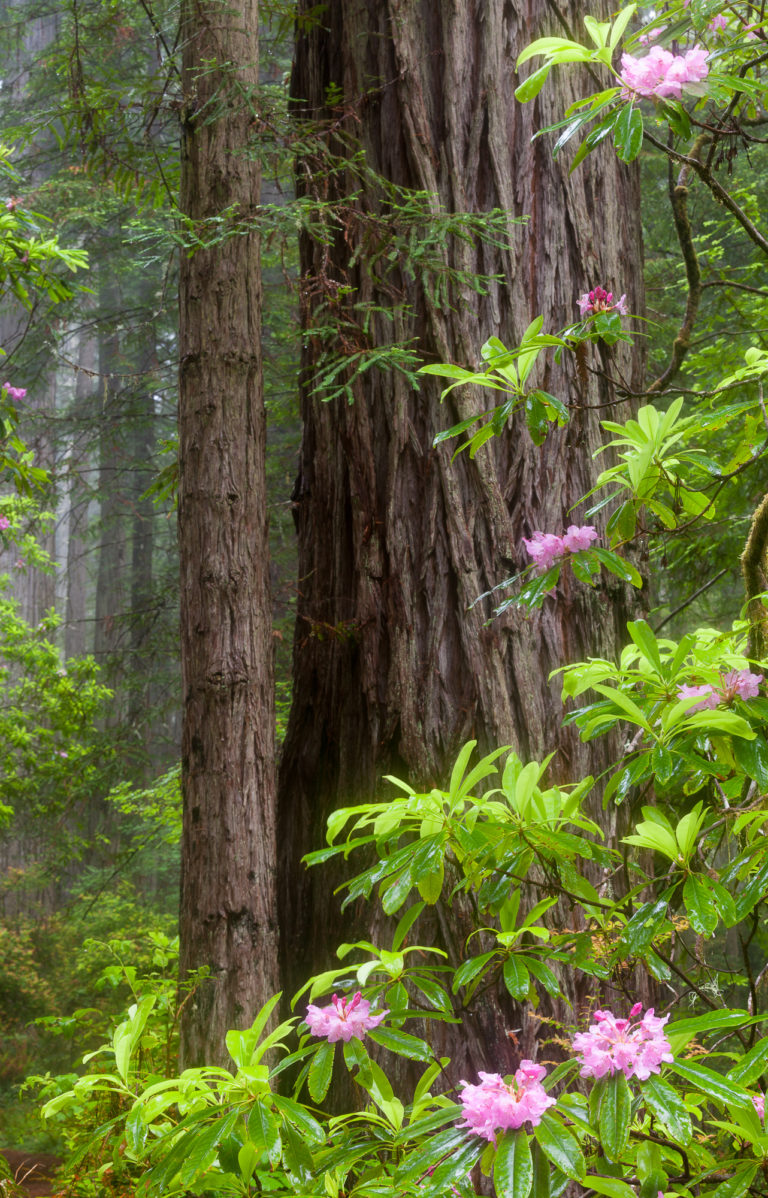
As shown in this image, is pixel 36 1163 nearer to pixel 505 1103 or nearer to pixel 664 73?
pixel 505 1103

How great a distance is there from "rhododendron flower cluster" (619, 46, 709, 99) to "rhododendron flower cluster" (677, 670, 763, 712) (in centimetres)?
84

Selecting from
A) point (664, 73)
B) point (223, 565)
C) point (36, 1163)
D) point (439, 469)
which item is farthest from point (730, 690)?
point (36, 1163)

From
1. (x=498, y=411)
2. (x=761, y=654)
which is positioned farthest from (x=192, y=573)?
(x=761, y=654)

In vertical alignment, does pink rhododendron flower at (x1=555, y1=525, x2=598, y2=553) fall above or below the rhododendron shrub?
above

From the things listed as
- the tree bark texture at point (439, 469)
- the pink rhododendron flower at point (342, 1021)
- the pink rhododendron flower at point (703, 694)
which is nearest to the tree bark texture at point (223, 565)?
the tree bark texture at point (439, 469)

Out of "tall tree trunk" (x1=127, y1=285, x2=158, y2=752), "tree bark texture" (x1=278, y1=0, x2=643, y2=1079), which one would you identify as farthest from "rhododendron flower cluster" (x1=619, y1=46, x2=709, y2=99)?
"tall tree trunk" (x1=127, y1=285, x2=158, y2=752)

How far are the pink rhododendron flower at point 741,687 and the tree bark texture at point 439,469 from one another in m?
1.17

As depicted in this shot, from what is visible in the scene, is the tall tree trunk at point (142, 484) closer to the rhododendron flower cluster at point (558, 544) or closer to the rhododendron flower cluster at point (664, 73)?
the rhododendron flower cluster at point (558, 544)

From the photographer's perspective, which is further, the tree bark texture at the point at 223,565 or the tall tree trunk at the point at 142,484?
the tall tree trunk at the point at 142,484

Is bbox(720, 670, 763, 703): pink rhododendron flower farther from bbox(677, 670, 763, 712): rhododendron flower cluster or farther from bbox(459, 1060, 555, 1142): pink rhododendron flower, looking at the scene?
bbox(459, 1060, 555, 1142): pink rhododendron flower

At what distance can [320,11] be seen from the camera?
3.10m

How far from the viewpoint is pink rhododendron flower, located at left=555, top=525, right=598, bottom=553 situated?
160cm

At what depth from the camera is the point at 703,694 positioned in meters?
1.24

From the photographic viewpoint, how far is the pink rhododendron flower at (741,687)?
4.22ft
